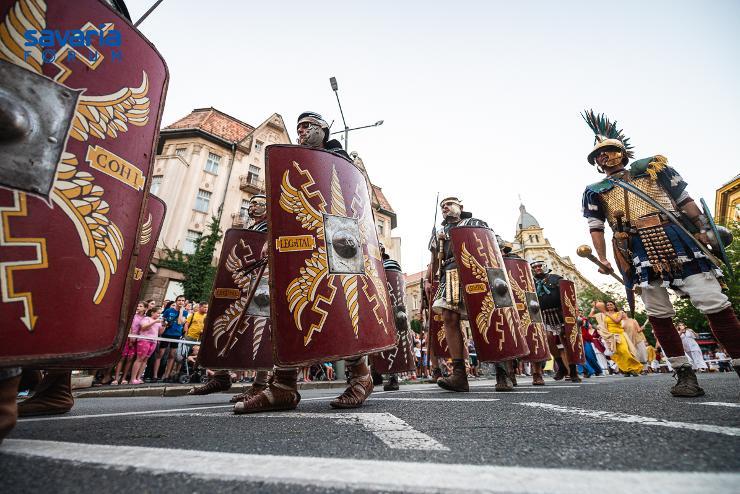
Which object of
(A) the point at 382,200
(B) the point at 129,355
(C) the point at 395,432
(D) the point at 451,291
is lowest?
(C) the point at 395,432

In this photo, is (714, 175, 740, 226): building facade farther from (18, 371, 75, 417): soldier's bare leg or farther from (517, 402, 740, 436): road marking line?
(18, 371, 75, 417): soldier's bare leg

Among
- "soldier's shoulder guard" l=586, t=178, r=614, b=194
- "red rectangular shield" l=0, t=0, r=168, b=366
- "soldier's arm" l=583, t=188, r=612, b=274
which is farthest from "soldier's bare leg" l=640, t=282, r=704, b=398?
"red rectangular shield" l=0, t=0, r=168, b=366

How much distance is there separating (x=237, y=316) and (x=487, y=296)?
2583mm

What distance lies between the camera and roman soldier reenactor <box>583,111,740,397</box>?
7.83 feet

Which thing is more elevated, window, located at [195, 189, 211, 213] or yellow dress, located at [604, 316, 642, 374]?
window, located at [195, 189, 211, 213]

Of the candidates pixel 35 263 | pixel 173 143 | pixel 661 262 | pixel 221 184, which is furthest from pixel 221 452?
A: pixel 173 143

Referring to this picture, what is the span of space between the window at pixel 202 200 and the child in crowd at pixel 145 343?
13.8 metres

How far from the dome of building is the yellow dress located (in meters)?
51.1

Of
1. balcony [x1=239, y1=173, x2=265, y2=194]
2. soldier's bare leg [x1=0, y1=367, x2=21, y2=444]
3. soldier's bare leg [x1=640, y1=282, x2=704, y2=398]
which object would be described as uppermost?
balcony [x1=239, y1=173, x2=265, y2=194]

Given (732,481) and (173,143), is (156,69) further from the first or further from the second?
(173,143)

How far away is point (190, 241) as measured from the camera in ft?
61.3

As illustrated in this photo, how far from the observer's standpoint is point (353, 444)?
3.44 feet

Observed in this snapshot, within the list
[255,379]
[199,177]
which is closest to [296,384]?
[255,379]

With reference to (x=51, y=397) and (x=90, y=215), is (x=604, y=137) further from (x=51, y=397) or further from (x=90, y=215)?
(x=51, y=397)
